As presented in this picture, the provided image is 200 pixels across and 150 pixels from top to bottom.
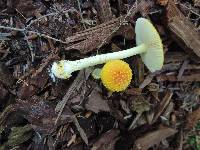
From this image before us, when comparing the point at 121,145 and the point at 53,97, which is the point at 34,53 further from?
the point at 121,145

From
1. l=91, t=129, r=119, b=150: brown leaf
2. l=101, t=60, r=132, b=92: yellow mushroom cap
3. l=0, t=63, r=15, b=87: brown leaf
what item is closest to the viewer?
l=101, t=60, r=132, b=92: yellow mushroom cap

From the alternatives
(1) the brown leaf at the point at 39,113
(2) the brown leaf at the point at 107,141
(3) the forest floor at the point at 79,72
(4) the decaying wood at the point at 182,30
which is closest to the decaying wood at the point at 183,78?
(3) the forest floor at the point at 79,72

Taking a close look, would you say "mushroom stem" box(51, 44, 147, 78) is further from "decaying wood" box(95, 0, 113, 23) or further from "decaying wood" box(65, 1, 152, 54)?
"decaying wood" box(95, 0, 113, 23)

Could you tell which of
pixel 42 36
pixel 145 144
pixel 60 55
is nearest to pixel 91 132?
pixel 145 144

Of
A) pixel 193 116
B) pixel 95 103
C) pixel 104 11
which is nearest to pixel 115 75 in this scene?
pixel 95 103

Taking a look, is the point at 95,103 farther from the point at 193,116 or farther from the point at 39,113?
the point at 193,116

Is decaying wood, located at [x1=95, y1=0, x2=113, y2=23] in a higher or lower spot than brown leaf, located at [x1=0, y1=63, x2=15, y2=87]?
higher

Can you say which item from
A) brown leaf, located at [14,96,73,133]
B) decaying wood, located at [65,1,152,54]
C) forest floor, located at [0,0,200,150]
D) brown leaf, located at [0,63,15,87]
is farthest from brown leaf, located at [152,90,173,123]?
brown leaf, located at [0,63,15,87]
